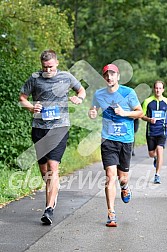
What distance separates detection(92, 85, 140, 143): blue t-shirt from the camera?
8117 millimetres

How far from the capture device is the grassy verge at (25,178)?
9.89 m

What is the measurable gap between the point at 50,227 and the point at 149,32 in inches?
1127

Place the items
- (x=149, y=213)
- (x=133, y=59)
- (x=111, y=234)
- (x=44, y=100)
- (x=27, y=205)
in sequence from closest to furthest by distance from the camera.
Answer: (x=111, y=234)
(x=44, y=100)
(x=149, y=213)
(x=27, y=205)
(x=133, y=59)

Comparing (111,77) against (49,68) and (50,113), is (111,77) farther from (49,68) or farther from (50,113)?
(50,113)

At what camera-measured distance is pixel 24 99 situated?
8133 millimetres

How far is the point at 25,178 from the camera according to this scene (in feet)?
37.4

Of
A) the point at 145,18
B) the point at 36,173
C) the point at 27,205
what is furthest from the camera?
the point at 145,18

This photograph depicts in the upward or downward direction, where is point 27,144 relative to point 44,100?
downward

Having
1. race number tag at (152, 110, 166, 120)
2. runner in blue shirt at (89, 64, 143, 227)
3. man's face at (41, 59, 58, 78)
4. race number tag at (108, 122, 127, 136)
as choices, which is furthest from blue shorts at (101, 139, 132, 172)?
race number tag at (152, 110, 166, 120)

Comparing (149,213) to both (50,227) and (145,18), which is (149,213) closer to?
(50,227)

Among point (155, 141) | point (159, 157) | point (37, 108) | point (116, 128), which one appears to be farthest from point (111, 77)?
point (155, 141)

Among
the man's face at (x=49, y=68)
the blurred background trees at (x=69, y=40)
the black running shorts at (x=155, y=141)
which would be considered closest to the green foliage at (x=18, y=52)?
the blurred background trees at (x=69, y=40)

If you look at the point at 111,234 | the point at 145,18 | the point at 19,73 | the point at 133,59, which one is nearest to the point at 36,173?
the point at 19,73

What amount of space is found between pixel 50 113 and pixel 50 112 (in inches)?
0.9
